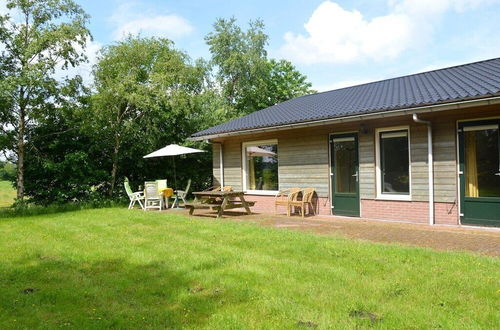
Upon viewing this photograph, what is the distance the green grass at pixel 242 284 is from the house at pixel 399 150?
3050 millimetres

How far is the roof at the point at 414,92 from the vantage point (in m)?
8.21

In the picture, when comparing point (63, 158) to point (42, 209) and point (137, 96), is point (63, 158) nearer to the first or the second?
point (42, 209)

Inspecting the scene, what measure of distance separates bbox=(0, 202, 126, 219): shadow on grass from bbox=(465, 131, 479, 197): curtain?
11.8 meters

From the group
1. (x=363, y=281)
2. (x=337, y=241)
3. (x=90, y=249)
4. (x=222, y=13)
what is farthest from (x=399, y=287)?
(x=222, y=13)

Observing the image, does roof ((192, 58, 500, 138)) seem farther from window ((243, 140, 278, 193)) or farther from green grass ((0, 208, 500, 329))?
green grass ((0, 208, 500, 329))

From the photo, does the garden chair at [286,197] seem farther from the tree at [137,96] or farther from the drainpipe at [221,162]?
the tree at [137,96]

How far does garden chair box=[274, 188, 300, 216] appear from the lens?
36.3 feet

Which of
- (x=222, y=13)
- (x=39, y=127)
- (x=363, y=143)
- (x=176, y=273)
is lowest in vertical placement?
(x=176, y=273)

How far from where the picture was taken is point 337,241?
6.84 meters

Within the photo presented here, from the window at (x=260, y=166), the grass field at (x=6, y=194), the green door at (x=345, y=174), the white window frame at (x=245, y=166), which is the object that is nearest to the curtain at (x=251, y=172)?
the window at (x=260, y=166)

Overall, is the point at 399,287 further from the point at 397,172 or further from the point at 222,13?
the point at 222,13

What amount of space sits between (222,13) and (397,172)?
2244 cm

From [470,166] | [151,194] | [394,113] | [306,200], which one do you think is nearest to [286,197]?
[306,200]

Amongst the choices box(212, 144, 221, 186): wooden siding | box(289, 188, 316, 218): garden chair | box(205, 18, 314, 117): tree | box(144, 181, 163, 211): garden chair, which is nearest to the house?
box(289, 188, 316, 218): garden chair
